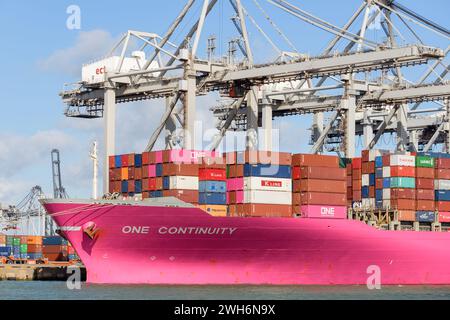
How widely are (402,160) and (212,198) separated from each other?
12670 mm

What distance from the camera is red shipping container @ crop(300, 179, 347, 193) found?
4378cm

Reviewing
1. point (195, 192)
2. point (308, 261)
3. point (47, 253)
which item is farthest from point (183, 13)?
point (47, 253)

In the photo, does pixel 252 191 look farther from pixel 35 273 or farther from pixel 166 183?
pixel 35 273

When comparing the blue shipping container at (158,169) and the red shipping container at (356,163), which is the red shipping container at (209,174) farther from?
the red shipping container at (356,163)

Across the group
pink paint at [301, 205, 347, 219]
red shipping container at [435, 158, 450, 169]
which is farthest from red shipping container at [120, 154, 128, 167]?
red shipping container at [435, 158, 450, 169]

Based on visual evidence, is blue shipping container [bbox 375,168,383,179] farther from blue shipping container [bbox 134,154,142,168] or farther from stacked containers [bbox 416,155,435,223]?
blue shipping container [bbox 134,154,142,168]

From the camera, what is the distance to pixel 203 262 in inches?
1599

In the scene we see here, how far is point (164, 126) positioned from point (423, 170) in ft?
55.3

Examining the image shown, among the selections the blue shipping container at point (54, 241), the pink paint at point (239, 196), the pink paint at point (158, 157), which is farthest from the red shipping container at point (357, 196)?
the blue shipping container at point (54, 241)

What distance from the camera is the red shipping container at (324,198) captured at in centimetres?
4375

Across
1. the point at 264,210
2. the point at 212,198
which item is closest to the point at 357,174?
the point at 264,210

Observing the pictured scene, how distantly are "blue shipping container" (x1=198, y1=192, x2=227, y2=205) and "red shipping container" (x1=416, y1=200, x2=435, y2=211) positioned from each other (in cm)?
1273

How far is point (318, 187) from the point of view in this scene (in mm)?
44250

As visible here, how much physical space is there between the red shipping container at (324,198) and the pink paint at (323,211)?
Result: 22cm
